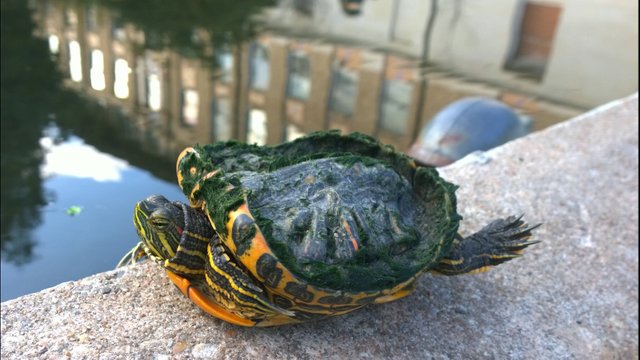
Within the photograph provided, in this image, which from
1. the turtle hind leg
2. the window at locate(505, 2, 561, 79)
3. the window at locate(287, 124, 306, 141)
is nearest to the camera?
the turtle hind leg

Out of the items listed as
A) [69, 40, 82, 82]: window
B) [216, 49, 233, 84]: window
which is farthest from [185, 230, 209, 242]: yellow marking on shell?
[216, 49, 233, 84]: window

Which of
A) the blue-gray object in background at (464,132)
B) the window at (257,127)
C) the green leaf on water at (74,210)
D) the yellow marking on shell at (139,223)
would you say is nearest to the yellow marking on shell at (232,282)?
the yellow marking on shell at (139,223)

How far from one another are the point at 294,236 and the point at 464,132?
234 centimetres

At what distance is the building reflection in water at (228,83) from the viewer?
404 cm

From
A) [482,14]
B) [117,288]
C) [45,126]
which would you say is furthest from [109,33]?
[482,14]

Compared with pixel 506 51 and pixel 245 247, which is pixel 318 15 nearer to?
pixel 506 51

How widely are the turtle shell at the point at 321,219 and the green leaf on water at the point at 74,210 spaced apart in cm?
114

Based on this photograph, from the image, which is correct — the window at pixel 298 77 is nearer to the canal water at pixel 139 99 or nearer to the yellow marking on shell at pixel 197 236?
the canal water at pixel 139 99

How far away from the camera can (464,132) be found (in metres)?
3.49

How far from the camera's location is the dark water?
2.44 metres

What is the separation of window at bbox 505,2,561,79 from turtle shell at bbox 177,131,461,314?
4907 millimetres

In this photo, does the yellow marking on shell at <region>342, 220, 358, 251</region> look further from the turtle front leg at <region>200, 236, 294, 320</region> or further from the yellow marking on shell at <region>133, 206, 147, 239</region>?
the yellow marking on shell at <region>133, 206, 147, 239</region>

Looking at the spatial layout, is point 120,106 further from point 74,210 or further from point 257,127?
point 74,210

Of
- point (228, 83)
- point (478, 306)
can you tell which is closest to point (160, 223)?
point (478, 306)
